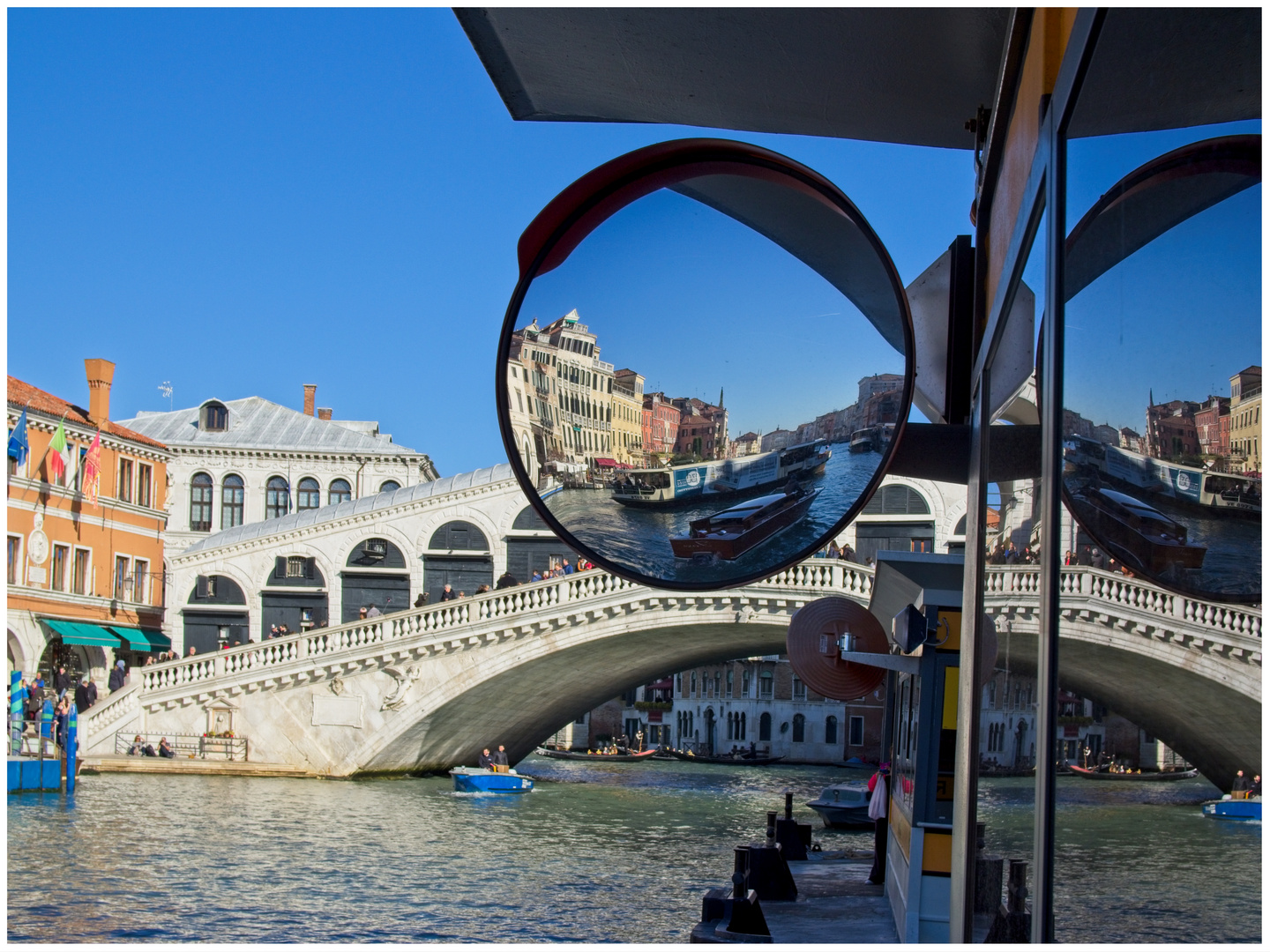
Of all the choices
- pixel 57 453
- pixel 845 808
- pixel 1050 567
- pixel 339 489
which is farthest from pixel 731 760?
pixel 1050 567

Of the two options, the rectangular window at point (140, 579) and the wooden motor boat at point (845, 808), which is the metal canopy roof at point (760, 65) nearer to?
the wooden motor boat at point (845, 808)

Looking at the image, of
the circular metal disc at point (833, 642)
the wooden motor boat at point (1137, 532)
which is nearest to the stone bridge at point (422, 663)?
the circular metal disc at point (833, 642)

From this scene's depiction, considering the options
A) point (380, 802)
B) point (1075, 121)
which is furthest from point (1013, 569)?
point (380, 802)

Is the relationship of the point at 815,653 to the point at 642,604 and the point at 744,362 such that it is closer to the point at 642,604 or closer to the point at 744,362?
the point at 744,362

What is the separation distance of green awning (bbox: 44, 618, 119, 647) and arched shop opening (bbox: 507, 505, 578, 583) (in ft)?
25.7

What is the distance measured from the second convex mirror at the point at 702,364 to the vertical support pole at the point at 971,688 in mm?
113

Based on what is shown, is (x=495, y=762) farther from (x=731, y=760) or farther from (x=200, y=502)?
(x=731, y=760)

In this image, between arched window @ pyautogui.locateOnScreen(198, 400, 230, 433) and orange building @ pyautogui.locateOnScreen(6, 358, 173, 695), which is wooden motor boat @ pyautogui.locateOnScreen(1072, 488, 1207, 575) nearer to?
orange building @ pyautogui.locateOnScreen(6, 358, 173, 695)

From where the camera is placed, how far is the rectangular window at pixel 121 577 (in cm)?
2597

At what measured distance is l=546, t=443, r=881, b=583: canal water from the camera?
131cm

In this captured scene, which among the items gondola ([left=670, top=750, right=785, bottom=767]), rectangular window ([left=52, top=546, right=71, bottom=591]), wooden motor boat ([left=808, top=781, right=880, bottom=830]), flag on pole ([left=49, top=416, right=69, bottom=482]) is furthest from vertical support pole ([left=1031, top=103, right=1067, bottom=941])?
gondola ([left=670, top=750, right=785, bottom=767])

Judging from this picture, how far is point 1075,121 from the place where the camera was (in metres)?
0.69

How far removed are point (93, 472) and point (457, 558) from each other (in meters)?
7.33

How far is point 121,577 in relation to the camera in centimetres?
2622
